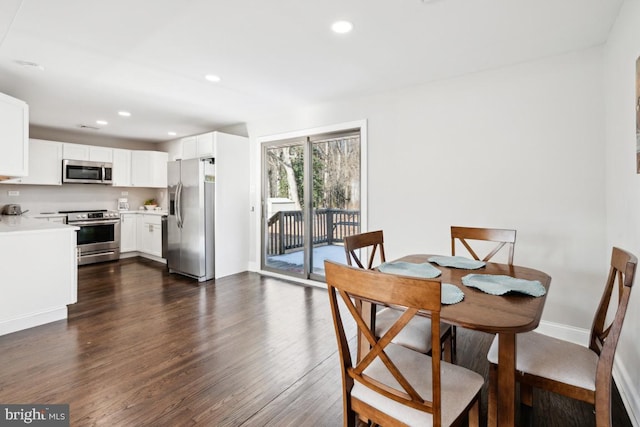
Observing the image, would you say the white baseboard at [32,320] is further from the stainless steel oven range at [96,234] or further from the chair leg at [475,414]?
the chair leg at [475,414]

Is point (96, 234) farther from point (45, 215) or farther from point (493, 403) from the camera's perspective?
point (493, 403)

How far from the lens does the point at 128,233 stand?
6.10 m

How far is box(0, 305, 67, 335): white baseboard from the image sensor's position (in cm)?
278

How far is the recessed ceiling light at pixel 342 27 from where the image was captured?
7.29 feet

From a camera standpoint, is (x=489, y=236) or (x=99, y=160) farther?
(x=99, y=160)

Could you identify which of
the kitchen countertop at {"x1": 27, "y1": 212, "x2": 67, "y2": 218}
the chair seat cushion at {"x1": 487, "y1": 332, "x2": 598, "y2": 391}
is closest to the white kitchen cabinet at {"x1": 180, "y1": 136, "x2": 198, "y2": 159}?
the kitchen countertop at {"x1": 27, "y1": 212, "x2": 67, "y2": 218}

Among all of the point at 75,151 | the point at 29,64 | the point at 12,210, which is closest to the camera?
the point at 29,64

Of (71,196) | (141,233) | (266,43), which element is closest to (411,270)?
(266,43)

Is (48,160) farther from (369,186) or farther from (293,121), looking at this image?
(369,186)

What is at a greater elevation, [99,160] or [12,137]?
[99,160]

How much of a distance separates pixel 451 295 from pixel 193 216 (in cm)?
401

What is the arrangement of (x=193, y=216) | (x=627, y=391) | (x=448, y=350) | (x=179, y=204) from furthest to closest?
(x=179, y=204) < (x=193, y=216) < (x=448, y=350) < (x=627, y=391)

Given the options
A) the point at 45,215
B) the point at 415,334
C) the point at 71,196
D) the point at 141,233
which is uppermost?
the point at 71,196

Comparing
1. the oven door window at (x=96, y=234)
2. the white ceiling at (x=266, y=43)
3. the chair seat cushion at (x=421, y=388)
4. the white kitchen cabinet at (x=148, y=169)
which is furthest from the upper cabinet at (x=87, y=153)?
the chair seat cushion at (x=421, y=388)
